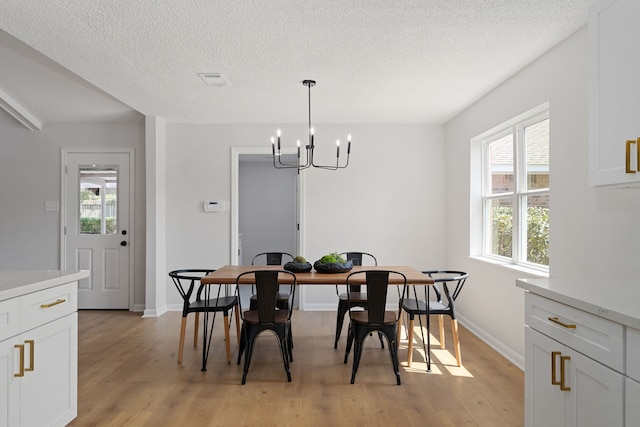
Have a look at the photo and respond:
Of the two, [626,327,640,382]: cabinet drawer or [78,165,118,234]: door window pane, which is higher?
[78,165,118,234]: door window pane

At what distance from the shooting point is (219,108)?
4582 millimetres

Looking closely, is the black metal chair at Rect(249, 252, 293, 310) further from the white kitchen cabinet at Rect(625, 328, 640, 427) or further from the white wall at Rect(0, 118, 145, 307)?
the white kitchen cabinet at Rect(625, 328, 640, 427)

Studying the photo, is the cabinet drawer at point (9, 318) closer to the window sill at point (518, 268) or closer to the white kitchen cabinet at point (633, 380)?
the white kitchen cabinet at point (633, 380)

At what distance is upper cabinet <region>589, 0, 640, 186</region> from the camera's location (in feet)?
5.36

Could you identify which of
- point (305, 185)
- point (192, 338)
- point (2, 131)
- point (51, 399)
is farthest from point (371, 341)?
point (2, 131)

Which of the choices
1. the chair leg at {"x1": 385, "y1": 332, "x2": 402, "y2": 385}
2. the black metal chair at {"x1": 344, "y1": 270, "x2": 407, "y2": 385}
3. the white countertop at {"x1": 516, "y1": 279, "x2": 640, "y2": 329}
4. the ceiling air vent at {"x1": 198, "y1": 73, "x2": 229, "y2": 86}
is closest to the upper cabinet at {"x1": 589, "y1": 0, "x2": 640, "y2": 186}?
the white countertop at {"x1": 516, "y1": 279, "x2": 640, "y2": 329}

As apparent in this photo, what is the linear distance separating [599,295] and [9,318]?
2.36 metres

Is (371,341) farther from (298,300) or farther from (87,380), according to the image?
(87,380)

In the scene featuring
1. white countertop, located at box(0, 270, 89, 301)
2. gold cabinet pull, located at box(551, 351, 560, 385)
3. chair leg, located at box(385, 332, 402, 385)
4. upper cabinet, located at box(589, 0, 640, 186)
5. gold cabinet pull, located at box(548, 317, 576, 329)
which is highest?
upper cabinet, located at box(589, 0, 640, 186)

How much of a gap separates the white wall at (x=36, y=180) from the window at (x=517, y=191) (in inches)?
165

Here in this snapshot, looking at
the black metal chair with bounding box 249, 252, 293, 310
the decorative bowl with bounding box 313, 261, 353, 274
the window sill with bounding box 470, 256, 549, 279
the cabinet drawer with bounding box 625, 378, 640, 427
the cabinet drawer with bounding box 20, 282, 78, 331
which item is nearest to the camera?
the cabinet drawer with bounding box 625, 378, 640, 427

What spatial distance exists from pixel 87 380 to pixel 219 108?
292 centimetres

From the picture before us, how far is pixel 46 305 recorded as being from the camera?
6.43ft

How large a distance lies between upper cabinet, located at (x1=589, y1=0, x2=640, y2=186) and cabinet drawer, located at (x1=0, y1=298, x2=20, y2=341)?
2.60m
